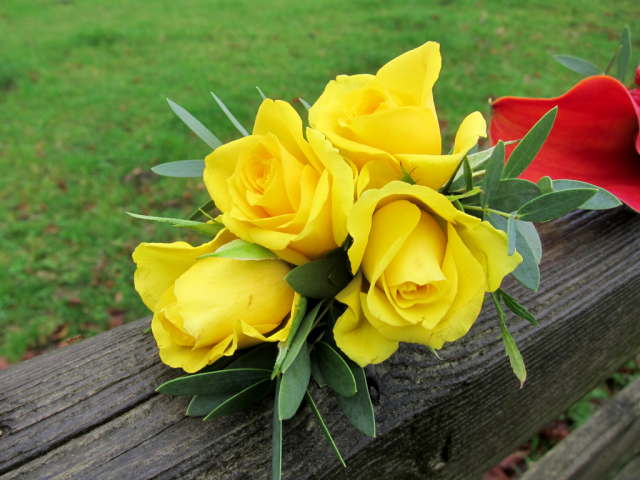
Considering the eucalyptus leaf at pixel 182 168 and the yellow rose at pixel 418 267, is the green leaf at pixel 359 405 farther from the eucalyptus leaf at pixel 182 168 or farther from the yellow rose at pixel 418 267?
the eucalyptus leaf at pixel 182 168

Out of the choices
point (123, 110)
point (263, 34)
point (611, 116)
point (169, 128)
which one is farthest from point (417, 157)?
point (263, 34)

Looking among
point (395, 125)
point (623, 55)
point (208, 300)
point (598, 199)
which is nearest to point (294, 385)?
point (208, 300)

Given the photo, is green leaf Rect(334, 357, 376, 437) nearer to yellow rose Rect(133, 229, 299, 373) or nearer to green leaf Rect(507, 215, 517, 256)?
yellow rose Rect(133, 229, 299, 373)

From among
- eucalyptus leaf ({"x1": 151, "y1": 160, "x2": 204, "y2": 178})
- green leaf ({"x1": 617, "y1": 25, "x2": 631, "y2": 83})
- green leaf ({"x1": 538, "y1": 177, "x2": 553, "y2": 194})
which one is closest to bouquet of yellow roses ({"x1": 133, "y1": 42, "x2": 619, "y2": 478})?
green leaf ({"x1": 538, "y1": 177, "x2": 553, "y2": 194})

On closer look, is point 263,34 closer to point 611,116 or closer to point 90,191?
point 90,191

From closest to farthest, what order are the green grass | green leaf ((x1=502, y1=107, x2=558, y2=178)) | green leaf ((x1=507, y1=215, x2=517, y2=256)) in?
green leaf ((x1=507, y1=215, x2=517, y2=256)) → green leaf ((x1=502, y1=107, x2=558, y2=178)) → the green grass

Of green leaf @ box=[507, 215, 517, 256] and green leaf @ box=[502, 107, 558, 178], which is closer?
green leaf @ box=[507, 215, 517, 256]
